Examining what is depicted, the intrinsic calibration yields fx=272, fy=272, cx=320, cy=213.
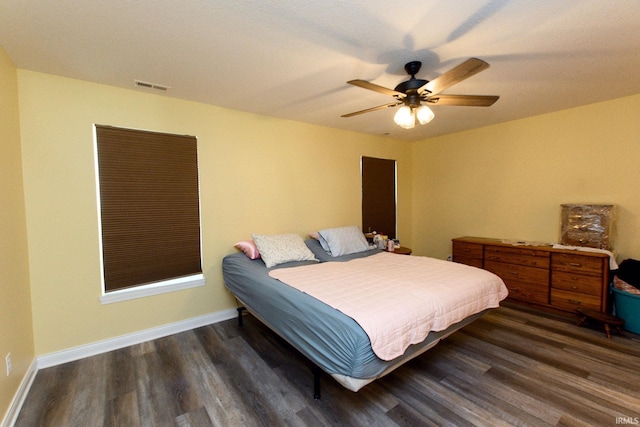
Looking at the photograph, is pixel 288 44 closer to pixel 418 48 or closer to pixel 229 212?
pixel 418 48

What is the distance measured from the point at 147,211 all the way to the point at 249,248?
1087 mm

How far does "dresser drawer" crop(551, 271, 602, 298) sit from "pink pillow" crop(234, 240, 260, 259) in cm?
350

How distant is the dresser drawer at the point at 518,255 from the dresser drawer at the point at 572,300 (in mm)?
328

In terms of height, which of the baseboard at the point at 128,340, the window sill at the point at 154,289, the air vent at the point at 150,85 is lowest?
the baseboard at the point at 128,340

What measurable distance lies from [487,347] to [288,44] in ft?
10.1

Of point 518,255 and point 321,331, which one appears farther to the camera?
point 518,255

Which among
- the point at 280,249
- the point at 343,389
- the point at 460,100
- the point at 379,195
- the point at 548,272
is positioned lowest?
the point at 343,389

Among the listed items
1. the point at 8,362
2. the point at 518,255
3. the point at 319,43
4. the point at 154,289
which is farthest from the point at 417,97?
the point at 8,362

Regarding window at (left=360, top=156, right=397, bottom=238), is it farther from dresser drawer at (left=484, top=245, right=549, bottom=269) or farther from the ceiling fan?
the ceiling fan

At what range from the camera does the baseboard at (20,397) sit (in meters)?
1.68

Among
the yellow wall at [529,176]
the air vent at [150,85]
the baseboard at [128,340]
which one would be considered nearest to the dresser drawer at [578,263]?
the yellow wall at [529,176]

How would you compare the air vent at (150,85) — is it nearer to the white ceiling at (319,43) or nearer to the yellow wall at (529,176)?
the white ceiling at (319,43)

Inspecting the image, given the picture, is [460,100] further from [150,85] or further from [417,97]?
[150,85]

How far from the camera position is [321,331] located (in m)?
1.70
